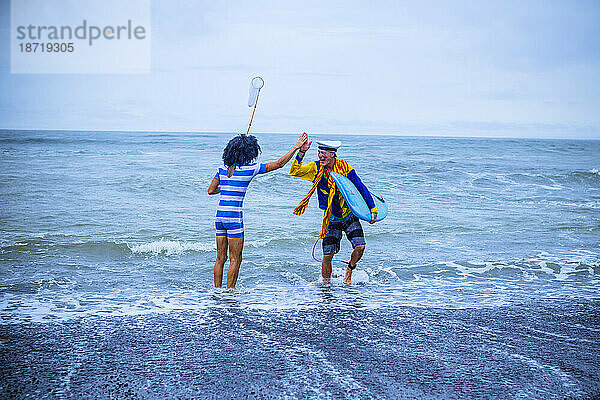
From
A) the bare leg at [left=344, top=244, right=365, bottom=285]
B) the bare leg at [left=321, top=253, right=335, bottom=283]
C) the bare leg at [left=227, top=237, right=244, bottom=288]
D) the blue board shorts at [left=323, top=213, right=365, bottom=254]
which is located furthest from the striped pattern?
the bare leg at [left=344, top=244, right=365, bottom=285]

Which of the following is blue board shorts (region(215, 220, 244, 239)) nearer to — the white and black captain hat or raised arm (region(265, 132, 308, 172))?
raised arm (region(265, 132, 308, 172))

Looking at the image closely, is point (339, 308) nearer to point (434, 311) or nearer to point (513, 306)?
point (434, 311)

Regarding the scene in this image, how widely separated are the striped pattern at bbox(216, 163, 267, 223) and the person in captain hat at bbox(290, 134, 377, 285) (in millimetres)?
469

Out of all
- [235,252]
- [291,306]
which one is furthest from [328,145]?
[291,306]

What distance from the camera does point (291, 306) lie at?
240 inches

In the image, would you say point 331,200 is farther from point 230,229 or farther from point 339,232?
point 230,229

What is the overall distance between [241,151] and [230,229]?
858 mm

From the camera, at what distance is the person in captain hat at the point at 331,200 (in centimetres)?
674

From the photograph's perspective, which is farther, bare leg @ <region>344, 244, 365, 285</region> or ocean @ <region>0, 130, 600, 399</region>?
bare leg @ <region>344, 244, 365, 285</region>

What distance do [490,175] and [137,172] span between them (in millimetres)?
14250

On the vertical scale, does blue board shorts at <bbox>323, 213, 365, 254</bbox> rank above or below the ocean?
above

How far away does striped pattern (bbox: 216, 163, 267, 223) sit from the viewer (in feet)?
20.8

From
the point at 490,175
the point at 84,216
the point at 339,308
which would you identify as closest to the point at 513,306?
the point at 339,308

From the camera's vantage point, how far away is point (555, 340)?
502cm
